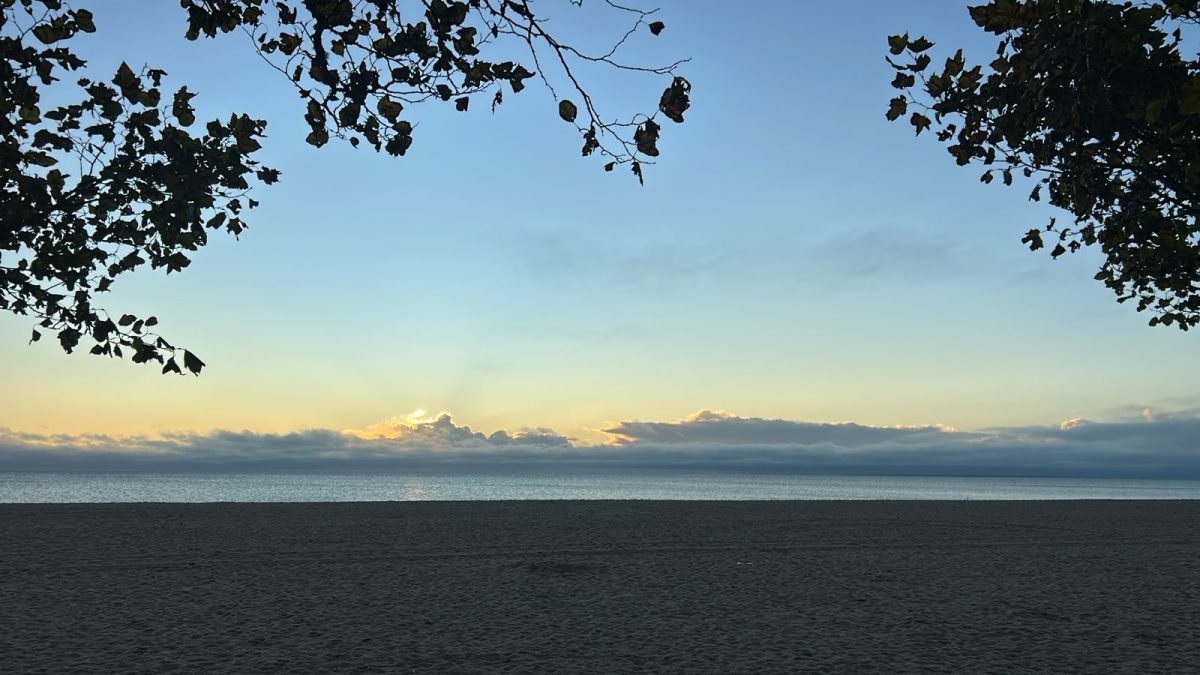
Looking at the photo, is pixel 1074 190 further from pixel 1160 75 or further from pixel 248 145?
pixel 248 145

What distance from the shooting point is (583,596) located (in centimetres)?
992

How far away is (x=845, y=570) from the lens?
1223cm

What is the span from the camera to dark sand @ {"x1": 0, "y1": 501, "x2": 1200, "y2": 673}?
23.5 feet

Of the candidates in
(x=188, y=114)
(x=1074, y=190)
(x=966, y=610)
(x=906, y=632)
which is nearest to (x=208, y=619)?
(x=188, y=114)

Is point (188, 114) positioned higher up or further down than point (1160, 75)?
further down

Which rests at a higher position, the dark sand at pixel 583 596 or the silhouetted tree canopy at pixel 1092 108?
the silhouetted tree canopy at pixel 1092 108

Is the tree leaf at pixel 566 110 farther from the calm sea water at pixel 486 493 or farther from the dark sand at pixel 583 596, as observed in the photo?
the calm sea water at pixel 486 493

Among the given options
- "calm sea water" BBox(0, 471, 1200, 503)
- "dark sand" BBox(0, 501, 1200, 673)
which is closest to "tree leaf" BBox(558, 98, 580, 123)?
"dark sand" BBox(0, 501, 1200, 673)

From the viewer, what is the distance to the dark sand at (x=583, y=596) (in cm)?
716

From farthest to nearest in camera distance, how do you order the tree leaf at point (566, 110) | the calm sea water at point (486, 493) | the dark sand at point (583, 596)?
the calm sea water at point (486, 493)
the dark sand at point (583, 596)
the tree leaf at point (566, 110)

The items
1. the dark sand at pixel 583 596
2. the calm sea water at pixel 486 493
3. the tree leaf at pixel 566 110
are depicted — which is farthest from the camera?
the calm sea water at pixel 486 493

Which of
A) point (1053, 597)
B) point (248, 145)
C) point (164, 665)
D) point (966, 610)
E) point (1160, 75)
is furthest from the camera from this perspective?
point (1160, 75)

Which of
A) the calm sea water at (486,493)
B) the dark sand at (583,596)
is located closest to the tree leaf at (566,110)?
the dark sand at (583,596)

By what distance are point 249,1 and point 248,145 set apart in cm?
119
